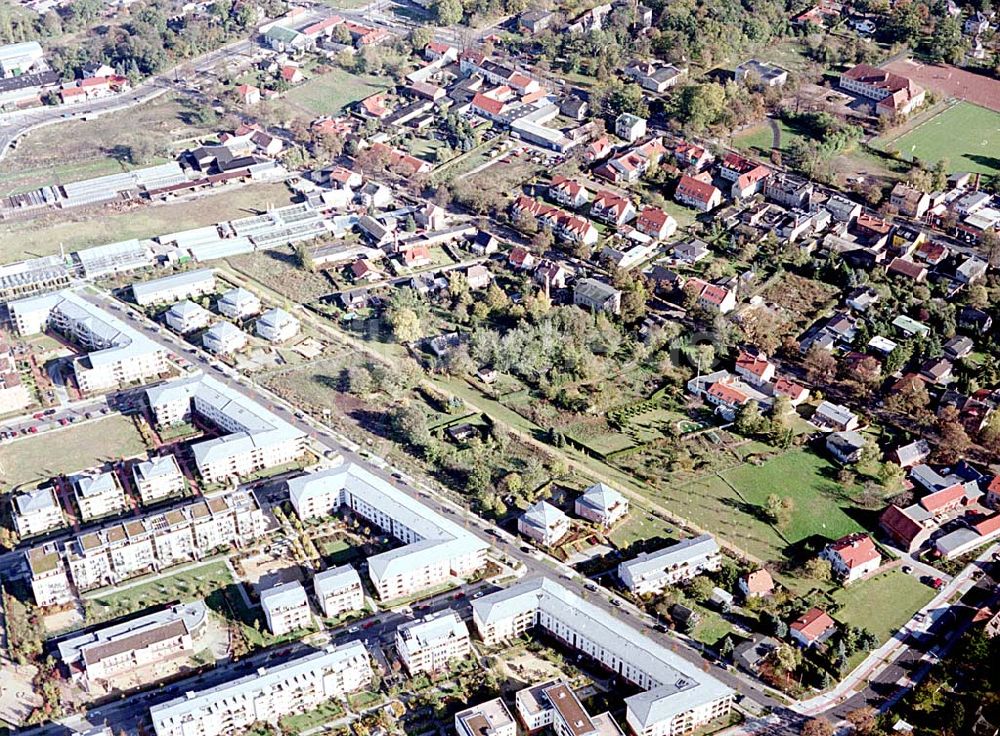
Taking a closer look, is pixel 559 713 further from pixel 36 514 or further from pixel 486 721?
pixel 36 514

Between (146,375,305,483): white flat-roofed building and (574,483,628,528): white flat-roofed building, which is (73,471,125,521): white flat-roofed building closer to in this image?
(146,375,305,483): white flat-roofed building

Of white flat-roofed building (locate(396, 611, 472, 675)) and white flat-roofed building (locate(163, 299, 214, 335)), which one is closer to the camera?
white flat-roofed building (locate(396, 611, 472, 675))

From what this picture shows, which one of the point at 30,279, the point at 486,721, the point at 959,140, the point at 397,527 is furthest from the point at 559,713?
the point at 959,140

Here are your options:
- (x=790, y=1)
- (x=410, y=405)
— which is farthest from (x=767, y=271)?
(x=790, y=1)

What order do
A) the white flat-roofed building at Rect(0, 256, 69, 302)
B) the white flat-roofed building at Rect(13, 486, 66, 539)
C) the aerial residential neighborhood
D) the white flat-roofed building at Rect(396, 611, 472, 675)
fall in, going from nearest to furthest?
1. the white flat-roofed building at Rect(396, 611, 472, 675)
2. the aerial residential neighborhood
3. the white flat-roofed building at Rect(13, 486, 66, 539)
4. the white flat-roofed building at Rect(0, 256, 69, 302)

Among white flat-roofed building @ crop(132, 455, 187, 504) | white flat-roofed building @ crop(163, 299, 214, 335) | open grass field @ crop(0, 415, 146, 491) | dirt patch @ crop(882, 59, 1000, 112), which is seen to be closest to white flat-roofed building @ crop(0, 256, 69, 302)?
white flat-roofed building @ crop(163, 299, 214, 335)
